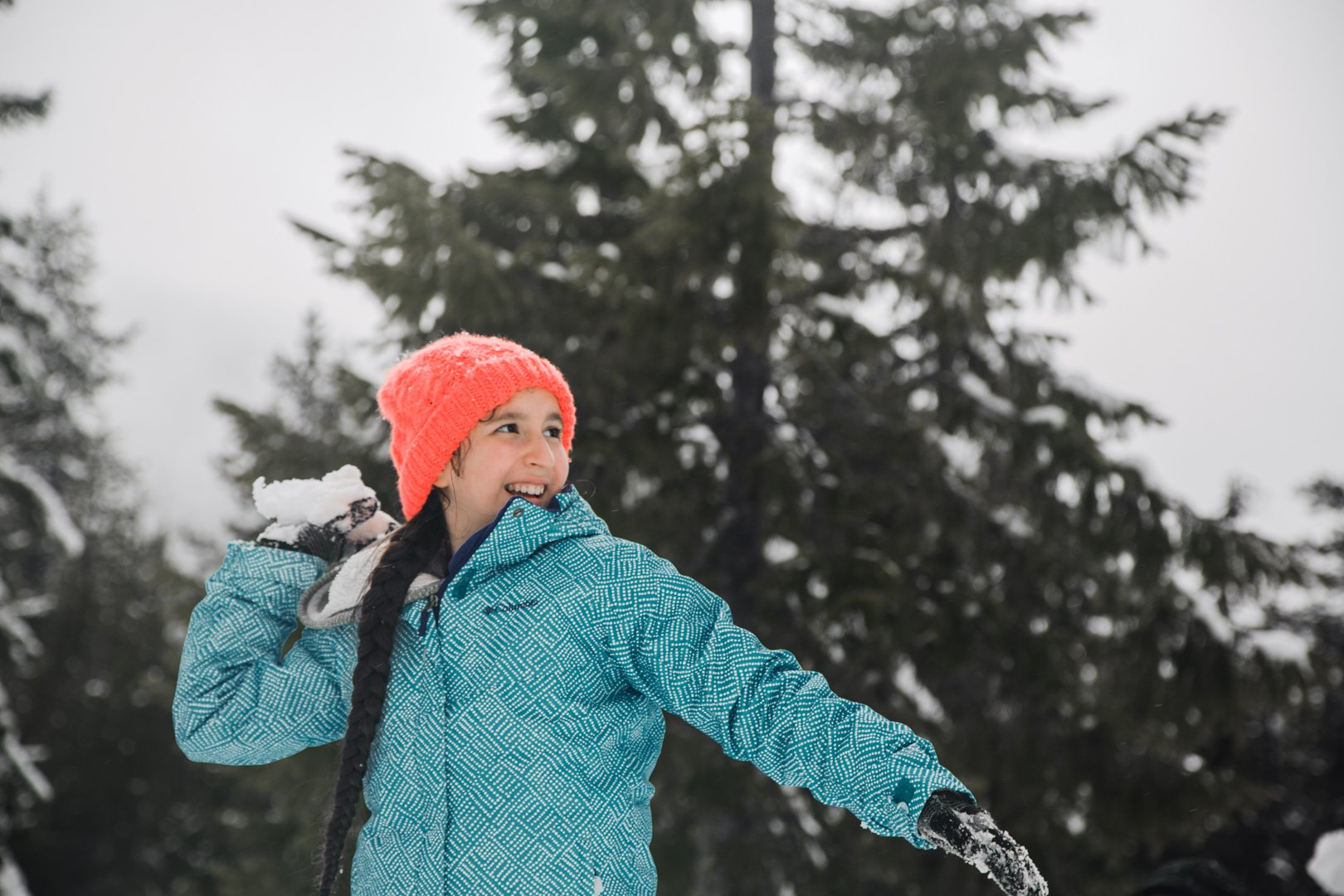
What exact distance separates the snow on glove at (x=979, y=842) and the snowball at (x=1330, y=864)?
10.6ft

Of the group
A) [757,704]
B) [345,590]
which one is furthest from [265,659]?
[757,704]

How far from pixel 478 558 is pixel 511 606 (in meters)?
0.13

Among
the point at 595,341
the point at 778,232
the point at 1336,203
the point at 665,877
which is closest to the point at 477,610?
the point at 778,232

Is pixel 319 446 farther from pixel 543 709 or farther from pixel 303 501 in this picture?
pixel 543 709

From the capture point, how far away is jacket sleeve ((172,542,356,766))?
7.29 ft

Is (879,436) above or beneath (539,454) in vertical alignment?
beneath

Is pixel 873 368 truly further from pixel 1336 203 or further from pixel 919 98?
pixel 1336 203

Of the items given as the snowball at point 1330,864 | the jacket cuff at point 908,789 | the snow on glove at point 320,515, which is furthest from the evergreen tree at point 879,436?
the jacket cuff at point 908,789

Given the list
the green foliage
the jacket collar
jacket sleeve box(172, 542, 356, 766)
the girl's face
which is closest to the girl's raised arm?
jacket sleeve box(172, 542, 356, 766)

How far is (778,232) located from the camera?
5.68m

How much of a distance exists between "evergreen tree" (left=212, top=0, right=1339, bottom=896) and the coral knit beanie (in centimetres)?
356

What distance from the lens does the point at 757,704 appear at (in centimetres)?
181

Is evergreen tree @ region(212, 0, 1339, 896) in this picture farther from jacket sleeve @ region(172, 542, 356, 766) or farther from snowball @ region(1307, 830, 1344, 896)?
jacket sleeve @ region(172, 542, 356, 766)

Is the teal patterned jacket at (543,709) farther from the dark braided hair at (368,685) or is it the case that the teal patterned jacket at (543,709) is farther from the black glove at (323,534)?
the black glove at (323,534)
